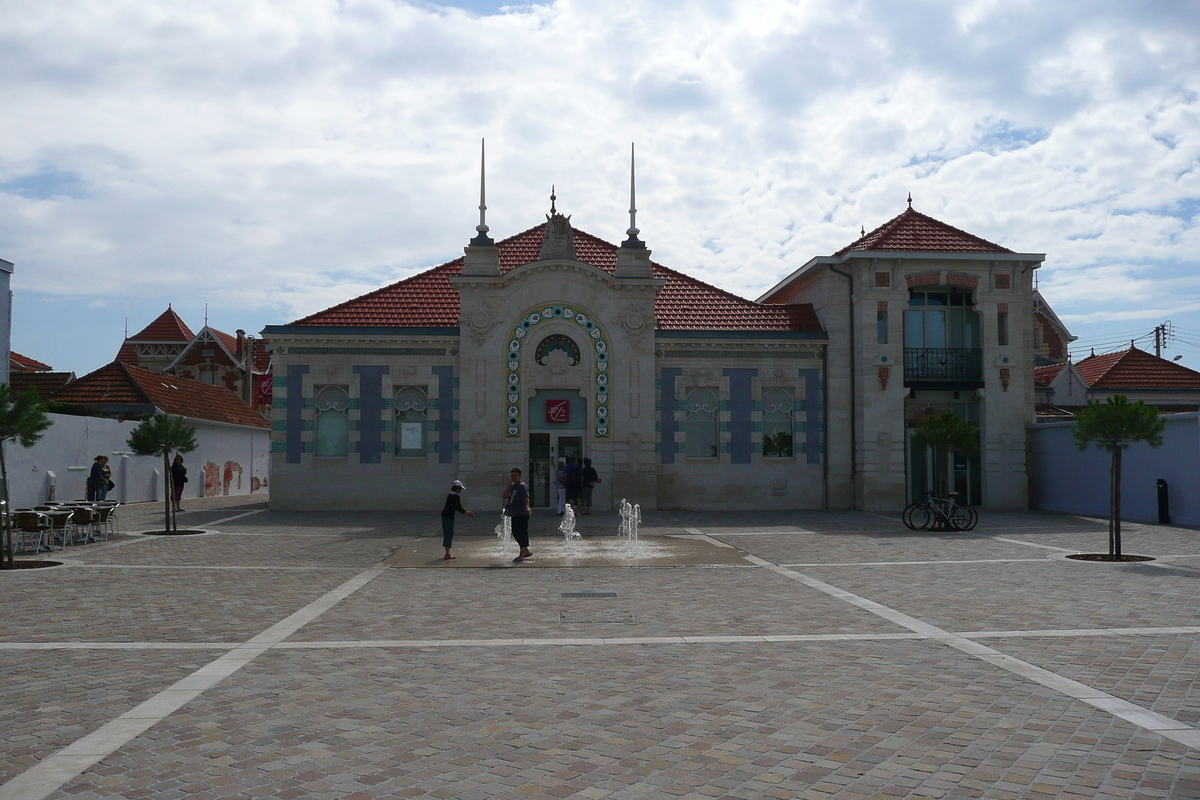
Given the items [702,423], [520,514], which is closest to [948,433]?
[702,423]

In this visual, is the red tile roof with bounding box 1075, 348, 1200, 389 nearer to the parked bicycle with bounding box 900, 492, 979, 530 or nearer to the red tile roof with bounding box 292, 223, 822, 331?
the red tile roof with bounding box 292, 223, 822, 331

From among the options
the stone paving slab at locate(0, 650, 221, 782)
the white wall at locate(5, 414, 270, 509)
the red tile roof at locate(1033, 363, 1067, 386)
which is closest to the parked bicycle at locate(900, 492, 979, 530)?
the stone paving slab at locate(0, 650, 221, 782)

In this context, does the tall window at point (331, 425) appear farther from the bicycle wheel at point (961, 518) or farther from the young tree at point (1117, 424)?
the young tree at point (1117, 424)

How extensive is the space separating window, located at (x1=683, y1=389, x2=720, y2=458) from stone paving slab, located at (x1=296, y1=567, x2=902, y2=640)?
15237mm

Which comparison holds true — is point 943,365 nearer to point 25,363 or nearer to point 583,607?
point 583,607

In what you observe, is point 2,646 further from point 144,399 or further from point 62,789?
point 144,399

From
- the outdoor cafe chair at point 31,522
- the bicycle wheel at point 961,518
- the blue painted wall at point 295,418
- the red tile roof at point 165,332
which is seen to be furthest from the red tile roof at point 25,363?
the bicycle wheel at point 961,518

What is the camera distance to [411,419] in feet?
97.3

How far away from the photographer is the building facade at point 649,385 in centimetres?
2941

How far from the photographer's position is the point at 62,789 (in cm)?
525

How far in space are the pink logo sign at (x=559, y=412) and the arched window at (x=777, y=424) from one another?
6.28 metres

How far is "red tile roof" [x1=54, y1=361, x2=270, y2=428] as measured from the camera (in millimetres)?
35125

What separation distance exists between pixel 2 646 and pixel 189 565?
6.77 metres

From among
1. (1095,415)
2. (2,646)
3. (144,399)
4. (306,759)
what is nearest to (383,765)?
(306,759)
